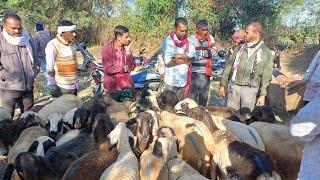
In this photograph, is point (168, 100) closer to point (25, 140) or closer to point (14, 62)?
point (25, 140)

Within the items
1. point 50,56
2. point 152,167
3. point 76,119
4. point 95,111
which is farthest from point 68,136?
point 152,167

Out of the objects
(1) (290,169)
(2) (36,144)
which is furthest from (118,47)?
(1) (290,169)

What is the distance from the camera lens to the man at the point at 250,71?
6320mm

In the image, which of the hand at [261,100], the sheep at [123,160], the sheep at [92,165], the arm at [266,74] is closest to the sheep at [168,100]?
the hand at [261,100]

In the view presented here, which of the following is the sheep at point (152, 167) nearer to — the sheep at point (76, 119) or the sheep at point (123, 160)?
the sheep at point (123, 160)

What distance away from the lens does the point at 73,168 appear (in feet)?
14.6

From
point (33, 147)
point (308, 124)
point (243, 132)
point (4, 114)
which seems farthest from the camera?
point (4, 114)

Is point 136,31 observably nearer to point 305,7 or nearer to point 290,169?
point 305,7

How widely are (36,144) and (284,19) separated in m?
20.0

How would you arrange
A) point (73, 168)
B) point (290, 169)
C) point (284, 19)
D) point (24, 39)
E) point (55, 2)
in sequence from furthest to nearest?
point (55, 2) → point (284, 19) → point (24, 39) → point (290, 169) → point (73, 168)

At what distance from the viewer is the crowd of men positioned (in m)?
6.35

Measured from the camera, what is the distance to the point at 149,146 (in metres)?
5.23

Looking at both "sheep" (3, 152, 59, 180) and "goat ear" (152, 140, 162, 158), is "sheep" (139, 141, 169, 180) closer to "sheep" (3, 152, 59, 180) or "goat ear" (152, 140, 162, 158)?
"goat ear" (152, 140, 162, 158)

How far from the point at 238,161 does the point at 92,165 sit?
177 centimetres
